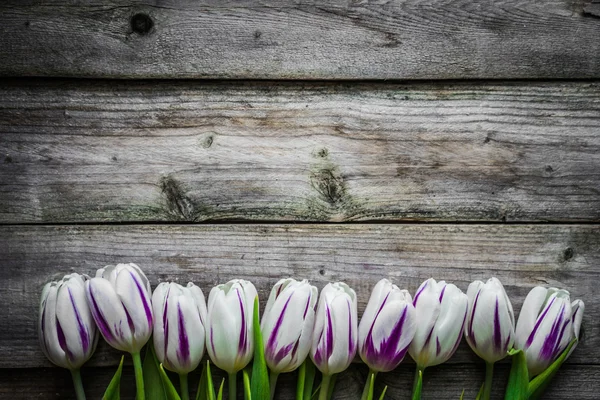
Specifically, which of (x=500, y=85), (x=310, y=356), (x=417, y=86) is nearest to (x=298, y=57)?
(x=417, y=86)

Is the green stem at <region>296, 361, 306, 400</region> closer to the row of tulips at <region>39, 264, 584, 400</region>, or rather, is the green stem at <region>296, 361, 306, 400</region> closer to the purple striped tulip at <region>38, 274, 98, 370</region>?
the row of tulips at <region>39, 264, 584, 400</region>

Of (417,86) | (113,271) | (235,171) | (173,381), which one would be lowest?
(173,381)

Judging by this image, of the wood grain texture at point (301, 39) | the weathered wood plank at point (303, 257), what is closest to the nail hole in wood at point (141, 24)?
the wood grain texture at point (301, 39)

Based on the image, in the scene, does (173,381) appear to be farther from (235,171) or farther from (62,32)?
(62,32)

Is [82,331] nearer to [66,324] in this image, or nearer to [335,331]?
[66,324]

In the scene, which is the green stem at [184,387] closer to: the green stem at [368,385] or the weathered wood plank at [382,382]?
the weathered wood plank at [382,382]

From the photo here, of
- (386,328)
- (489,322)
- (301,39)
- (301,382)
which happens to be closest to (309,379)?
(301,382)
